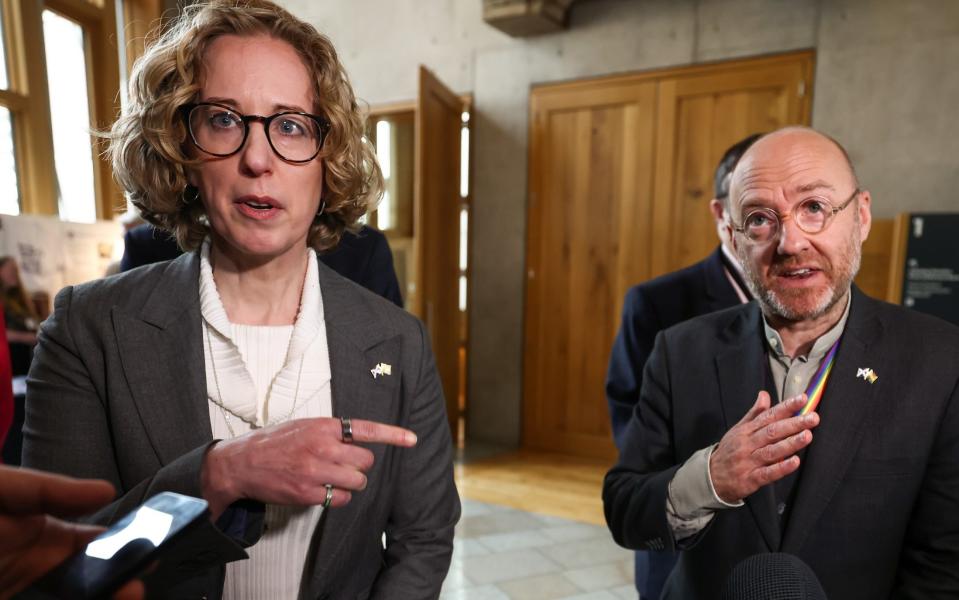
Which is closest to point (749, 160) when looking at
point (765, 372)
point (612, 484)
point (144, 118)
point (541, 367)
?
point (765, 372)

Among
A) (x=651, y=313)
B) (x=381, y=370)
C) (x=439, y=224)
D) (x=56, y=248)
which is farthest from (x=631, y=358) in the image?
(x=439, y=224)

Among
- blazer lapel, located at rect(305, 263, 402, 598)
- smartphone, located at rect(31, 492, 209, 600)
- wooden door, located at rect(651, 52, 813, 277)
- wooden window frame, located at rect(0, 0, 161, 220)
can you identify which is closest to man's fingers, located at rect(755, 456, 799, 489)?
blazer lapel, located at rect(305, 263, 402, 598)

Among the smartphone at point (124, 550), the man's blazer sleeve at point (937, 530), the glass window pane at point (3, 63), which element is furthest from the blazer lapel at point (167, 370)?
the glass window pane at point (3, 63)

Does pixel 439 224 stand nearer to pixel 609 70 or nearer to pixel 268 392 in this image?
pixel 609 70

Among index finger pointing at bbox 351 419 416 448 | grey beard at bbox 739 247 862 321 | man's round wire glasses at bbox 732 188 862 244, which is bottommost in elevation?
index finger pointing at bbox 351 419 416 448

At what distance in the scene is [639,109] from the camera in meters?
4.66

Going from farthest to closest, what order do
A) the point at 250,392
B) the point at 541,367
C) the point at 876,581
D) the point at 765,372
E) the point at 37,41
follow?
the point at 541,367 → the point at 37,41 → the point at 765,372 → the point at 876,581 → the point at 250,392

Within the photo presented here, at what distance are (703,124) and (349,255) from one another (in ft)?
11.9

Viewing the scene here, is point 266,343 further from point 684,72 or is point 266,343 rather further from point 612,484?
point 684,72

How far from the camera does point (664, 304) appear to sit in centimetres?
221

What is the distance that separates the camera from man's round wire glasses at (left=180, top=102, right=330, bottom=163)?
1065 mm

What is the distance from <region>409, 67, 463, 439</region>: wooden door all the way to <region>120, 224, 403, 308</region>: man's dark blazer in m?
2.59

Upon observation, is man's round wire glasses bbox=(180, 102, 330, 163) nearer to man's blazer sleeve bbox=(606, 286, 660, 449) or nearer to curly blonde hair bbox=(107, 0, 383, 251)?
curly blonde hair bbox=(107, 0, 383, 251)

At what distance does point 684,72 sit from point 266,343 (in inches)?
167
